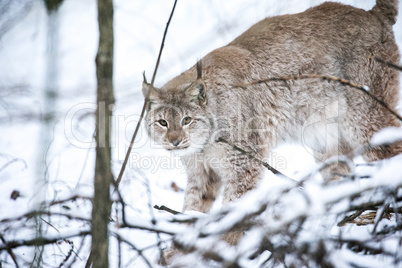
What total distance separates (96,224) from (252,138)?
2604 millimetres

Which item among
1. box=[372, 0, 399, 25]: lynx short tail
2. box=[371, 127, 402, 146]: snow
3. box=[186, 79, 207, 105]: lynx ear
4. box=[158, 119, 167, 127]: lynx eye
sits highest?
box=[372, 0, 399, 25]: lynx short tail

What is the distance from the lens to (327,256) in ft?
4.76

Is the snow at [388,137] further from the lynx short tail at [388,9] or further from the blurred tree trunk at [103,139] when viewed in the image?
the lynx short tail at [388,9]

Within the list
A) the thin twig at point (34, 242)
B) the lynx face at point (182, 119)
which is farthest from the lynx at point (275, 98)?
the thin twig at point (34, 242)

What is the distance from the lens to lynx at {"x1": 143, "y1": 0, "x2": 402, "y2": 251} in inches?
160

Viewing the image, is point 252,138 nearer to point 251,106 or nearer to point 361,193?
point 251,106

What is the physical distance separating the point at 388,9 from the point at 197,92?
97.4 inches

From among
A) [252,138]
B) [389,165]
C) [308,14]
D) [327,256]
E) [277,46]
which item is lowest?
[327,256]

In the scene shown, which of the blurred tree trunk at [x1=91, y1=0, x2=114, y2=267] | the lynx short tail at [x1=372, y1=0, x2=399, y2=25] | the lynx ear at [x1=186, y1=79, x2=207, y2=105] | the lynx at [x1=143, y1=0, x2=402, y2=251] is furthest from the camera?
A: the lynx short tail at [x1=372, y1=0, x2=399, y2=25]

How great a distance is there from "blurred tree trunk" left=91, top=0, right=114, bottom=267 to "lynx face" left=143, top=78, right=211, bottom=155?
84.8 inches

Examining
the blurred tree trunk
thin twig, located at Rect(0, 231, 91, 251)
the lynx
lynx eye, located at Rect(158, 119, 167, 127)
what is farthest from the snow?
lynx eye, located at Rect(158, 119, 167, 127)

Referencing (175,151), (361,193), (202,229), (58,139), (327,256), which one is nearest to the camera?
(327,256)

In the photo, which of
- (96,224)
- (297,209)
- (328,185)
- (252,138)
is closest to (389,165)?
(328,185)

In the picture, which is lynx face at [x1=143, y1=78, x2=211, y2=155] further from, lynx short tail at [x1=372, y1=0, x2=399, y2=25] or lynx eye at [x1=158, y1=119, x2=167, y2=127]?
lynx short tail at [x1=372, y1=0, x2=399, y2=25]
